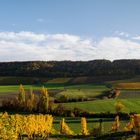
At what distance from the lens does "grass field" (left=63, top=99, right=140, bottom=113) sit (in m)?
180

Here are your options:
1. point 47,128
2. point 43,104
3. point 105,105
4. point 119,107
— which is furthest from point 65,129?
point 43,104

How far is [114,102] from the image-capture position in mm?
191500

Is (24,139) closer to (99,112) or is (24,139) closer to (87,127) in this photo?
(87,127)

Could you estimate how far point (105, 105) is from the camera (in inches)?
7318

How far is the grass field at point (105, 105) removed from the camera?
17959cm

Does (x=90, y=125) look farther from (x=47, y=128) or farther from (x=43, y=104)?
(x=43, y=104)

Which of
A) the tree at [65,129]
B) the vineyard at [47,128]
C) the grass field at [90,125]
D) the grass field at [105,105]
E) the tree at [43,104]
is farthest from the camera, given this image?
the tree at [43,104]

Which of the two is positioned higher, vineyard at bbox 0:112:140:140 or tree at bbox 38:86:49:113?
tree at bbox 38:86:49:113

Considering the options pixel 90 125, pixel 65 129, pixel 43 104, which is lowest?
pixel 65 129

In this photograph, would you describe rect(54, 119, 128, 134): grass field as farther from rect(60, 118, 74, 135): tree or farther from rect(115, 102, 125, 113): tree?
rect(115, 102, 125, 113): tree

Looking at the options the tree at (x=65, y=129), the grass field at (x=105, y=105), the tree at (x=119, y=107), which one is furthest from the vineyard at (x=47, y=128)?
the grass field at (x=105, y=105)

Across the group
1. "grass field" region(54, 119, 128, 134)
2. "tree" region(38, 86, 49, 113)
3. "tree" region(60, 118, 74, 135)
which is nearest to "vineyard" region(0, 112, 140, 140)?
"tree" region(60, 118, 74, 135)

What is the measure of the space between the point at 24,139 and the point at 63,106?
2247 inches

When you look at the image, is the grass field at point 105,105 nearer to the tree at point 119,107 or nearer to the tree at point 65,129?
the tree at point 119,107
